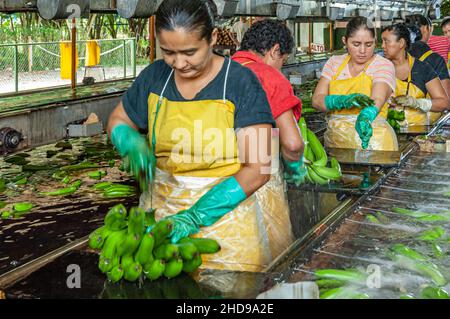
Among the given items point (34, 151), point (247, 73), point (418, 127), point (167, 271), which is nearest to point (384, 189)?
point (247, 73)

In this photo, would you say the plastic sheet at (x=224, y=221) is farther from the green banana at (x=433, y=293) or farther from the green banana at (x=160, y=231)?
the green banana at (x=433, y=293)

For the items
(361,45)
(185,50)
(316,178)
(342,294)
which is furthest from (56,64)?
(342,294)

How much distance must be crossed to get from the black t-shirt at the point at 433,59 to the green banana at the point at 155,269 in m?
4.17

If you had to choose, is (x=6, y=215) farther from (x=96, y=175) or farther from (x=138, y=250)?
(x=138, y=250)

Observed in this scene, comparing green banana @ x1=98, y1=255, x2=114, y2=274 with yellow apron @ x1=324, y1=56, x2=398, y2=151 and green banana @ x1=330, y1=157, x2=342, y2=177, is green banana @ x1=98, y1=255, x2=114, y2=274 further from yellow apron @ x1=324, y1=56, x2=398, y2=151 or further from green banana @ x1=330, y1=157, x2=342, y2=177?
yellow apron @ x1=324, y1=56, x2=398, y2=151

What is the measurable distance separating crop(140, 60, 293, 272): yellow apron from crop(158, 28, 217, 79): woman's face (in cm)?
19

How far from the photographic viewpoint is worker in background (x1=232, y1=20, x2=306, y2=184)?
2855mm

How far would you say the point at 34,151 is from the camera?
19.4 ft

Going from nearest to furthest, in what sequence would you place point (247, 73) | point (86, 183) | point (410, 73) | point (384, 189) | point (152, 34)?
point (247, 73)
point (384, 189)
point (86, 183)
point (410, 73)
point (152, 34)

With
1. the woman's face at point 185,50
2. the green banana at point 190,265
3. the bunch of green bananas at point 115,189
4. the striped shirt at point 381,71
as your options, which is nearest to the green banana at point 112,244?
the green banana at point 190,265

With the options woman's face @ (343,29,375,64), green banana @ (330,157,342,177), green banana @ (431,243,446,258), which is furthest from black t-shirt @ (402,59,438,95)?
green banana @ (431,243,446,258)

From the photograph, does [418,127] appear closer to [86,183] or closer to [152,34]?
[86,183]
